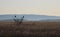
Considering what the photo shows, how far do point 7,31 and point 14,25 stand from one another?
10 cm

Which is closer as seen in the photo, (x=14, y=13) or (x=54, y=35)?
(x=54, y=35)

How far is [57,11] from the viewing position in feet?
4.79

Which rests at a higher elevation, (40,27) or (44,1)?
(44,1)

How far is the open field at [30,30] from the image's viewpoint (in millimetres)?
977

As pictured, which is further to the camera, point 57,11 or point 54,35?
point 57,11

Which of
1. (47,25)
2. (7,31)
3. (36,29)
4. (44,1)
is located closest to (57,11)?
(44,1)

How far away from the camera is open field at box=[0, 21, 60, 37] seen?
0.98 m

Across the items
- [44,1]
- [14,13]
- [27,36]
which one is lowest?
[27,36]

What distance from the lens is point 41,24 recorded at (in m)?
1.07

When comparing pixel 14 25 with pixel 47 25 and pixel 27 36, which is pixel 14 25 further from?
pixel 47 25

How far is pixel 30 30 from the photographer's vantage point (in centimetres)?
101

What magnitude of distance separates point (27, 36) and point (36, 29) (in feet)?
0.36

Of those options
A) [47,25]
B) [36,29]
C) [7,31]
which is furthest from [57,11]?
[7,31]

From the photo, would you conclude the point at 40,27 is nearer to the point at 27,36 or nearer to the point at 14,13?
the point at 27,36
